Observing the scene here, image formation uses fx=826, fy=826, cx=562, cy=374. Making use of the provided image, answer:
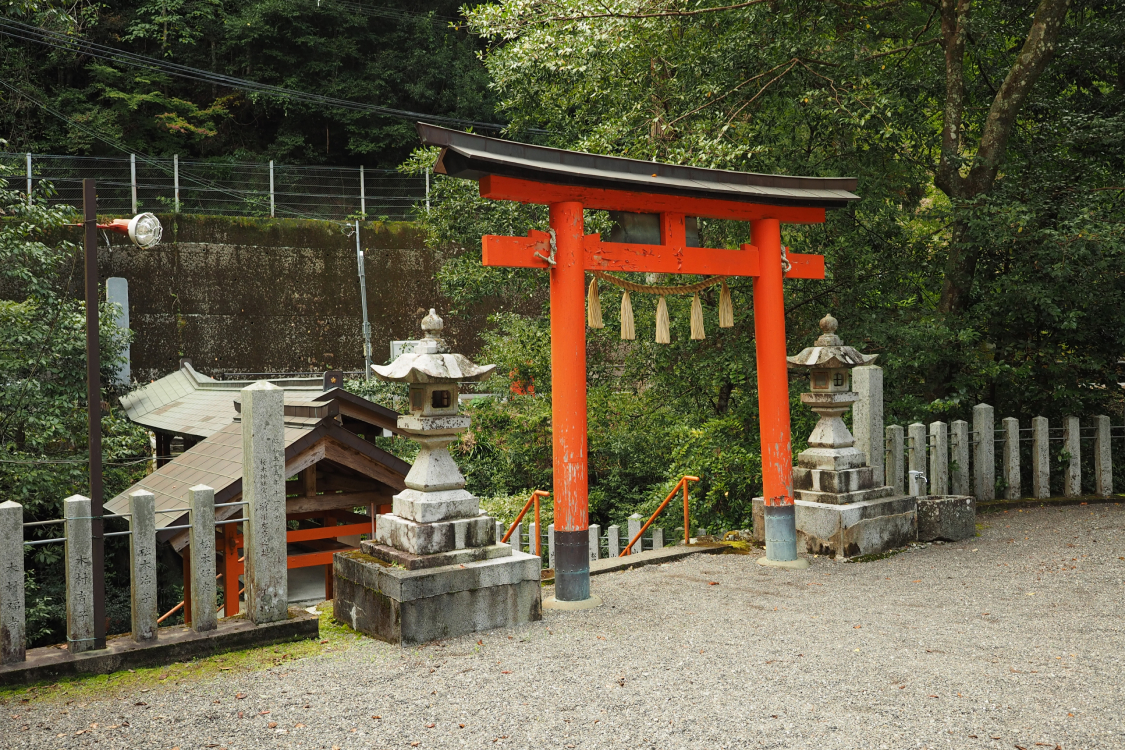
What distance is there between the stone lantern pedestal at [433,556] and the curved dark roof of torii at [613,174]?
1123 mm

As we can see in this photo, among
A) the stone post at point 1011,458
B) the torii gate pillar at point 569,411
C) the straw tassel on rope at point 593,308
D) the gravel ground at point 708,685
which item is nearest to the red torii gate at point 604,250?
the torii gate pillar at point 569,411

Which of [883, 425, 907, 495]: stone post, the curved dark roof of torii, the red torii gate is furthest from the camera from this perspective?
[883, 425, 907, 495]: stone post

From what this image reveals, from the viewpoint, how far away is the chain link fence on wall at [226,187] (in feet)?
59.0

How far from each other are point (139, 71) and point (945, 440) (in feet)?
67.4

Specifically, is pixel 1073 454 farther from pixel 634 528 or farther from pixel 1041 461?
pixel 634 528

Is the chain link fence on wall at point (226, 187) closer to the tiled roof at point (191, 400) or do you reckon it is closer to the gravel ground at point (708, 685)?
the tiled roof at point (191, 400)

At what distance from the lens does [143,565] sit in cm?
475

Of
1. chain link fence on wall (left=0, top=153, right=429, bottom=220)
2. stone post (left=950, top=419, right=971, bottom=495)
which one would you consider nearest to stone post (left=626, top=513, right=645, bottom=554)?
stone post (left=950, top=419, right=971, bottom=495)

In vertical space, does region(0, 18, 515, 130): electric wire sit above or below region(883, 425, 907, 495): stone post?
above

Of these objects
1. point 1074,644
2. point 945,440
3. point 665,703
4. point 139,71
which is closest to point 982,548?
point 945,440

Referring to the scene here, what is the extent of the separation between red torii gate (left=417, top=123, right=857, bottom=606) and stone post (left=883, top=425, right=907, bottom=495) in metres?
1.89

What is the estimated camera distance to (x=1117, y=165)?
10.5 meters

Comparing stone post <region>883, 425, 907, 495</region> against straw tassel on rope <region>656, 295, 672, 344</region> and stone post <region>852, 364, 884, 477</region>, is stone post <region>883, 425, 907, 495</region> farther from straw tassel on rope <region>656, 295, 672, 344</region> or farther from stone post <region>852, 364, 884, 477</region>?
straw tassel on rope <region>656, 295, 672, 344</region>

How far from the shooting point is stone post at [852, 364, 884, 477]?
8250 mm
